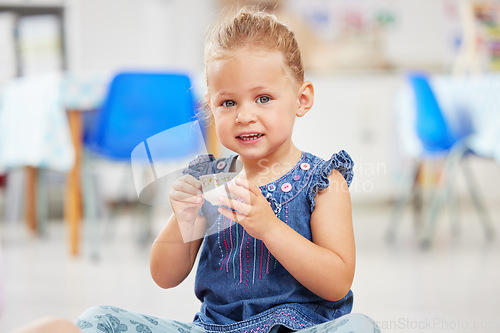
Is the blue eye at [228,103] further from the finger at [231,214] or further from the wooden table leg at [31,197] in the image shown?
the wooden table leg at [31,197]

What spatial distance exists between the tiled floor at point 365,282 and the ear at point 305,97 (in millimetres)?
168

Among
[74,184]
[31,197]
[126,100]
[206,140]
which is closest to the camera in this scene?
[206,140]

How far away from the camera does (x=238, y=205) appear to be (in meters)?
0.60

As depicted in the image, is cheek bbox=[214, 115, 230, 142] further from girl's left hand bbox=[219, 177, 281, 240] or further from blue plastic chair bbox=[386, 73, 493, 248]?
blue plastic chair bbox=[386, 73, 493, 248]

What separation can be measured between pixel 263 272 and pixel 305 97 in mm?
186

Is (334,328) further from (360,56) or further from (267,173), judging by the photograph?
(360,56)

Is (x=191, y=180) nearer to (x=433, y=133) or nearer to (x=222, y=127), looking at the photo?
(x=222, y=127)

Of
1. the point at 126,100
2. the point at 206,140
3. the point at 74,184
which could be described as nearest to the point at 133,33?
the point at 74,184

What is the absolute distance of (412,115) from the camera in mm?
2314

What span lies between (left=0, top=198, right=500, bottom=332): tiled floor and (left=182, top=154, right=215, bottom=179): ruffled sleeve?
171 mm

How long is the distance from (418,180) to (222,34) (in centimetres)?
213

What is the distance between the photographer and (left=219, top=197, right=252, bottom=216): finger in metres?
0.60

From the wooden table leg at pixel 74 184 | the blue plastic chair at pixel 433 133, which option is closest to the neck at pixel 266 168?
the wooden table leg at pixel 74 184

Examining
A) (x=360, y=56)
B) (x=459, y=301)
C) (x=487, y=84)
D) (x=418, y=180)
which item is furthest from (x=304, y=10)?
(x=459, y=301)
